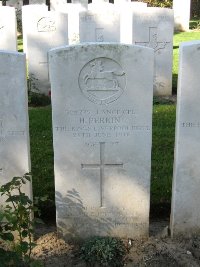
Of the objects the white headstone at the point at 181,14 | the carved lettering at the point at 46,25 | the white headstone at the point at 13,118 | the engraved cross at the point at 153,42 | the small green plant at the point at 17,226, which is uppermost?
the white headstone at the point at 181,14

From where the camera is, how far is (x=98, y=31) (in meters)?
9.52

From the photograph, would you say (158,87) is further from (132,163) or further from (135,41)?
(132,163)

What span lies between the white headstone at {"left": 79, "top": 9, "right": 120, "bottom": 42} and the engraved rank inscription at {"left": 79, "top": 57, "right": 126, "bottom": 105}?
19.5ft

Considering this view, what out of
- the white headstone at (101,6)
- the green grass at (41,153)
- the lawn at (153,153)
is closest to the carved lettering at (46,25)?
the white headstone at (101,6)

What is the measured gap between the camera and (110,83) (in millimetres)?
3762

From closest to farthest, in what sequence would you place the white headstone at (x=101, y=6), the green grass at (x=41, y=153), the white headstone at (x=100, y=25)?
the green grass at (x=41, y=153), the white headstone at (x=100, y=25), the white headstone at (x=101, y=6)

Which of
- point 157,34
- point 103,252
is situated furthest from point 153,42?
point 103,252

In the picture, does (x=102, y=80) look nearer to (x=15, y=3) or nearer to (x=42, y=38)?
(x=42, y=38)

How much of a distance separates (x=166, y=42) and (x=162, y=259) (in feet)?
19.6

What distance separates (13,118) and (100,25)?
6.10 m

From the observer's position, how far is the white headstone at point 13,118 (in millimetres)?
3703

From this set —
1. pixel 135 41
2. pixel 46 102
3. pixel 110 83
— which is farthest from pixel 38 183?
pixel 135 41

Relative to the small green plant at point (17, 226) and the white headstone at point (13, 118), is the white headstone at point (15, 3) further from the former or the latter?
the small green plant at point (17, 226)

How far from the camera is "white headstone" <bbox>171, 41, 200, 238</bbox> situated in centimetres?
366
